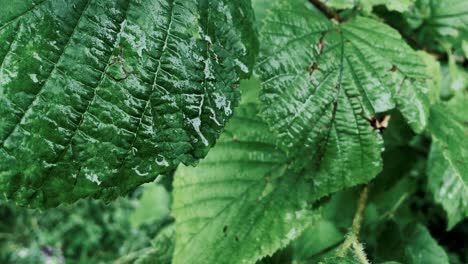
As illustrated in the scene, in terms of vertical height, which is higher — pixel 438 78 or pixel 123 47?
pixel 438 78

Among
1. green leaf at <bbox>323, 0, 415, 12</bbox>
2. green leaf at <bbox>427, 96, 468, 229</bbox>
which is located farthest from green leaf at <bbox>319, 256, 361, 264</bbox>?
green leaf at <bbox>323, 0, 415, 12</bbox>

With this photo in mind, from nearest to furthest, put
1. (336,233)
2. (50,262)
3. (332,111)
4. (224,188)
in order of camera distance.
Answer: (332,111), (224,188), (336,233), (50,262)

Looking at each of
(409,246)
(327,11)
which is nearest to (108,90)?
(327,11)

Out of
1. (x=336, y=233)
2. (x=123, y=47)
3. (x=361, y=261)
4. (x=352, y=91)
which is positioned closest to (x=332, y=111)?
(x=352, y=91)

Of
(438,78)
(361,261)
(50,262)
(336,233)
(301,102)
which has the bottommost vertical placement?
(50,262)

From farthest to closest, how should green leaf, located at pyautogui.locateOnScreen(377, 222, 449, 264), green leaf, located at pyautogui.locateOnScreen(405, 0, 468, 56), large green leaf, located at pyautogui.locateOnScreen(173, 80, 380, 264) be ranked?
1. green leaf, located at pyautogui.locateOnScreen(405, 0, 468, 56)
2. green leaf, located at pyautogui.locateOnScreen(377, 222, 449, 264)
3. large green leaf, located at pyautogui.locateOnScreen(173, 80, 380, 264)

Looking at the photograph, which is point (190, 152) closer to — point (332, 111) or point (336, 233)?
point (332, 111)

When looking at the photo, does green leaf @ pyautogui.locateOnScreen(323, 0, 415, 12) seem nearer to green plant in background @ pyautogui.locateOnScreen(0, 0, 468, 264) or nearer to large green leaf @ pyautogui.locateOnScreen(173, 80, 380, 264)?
green plant in background @ pyautogui.locateOnScreen(0, 0, 468, 264)
